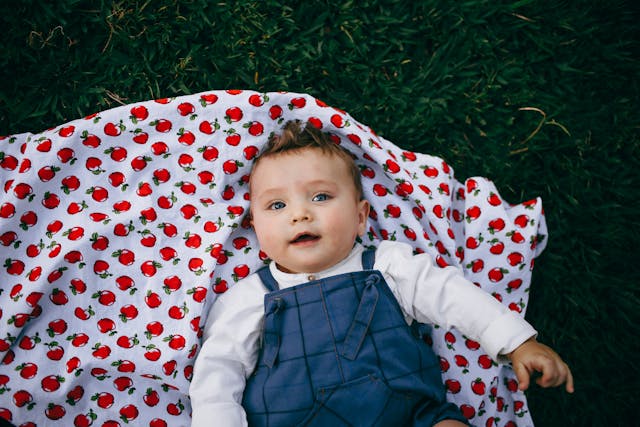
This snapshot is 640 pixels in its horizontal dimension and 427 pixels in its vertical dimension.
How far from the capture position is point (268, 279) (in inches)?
73.4

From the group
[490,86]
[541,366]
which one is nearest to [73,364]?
[541,366]

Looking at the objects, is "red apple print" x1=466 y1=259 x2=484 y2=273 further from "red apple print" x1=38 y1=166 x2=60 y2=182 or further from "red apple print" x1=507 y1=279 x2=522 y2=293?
"red apple print" x1=38 y1=166 x2=60 y2=182

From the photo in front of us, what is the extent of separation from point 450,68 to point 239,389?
5.54 ft

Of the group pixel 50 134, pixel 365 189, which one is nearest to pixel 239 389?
pixel 365 189

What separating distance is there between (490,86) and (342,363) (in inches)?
57.0

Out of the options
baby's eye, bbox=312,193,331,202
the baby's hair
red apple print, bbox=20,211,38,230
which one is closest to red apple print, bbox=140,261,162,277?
red apple print, bbox=20,211,38,230

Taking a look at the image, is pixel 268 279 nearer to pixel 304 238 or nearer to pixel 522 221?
pixel 304 238

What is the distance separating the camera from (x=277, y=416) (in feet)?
5.38

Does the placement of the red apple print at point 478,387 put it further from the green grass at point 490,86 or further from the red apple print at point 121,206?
the red apple print at point 121,206

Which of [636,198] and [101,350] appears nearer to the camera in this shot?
[101,350]

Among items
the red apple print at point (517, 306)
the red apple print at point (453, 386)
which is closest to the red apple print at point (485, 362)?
the red apple print at point (453, 386)

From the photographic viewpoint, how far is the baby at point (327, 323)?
1.61 metres

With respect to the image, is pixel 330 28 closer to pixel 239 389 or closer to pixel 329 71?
pixel 329 71

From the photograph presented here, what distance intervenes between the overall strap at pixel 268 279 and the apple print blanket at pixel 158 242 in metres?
0.09
